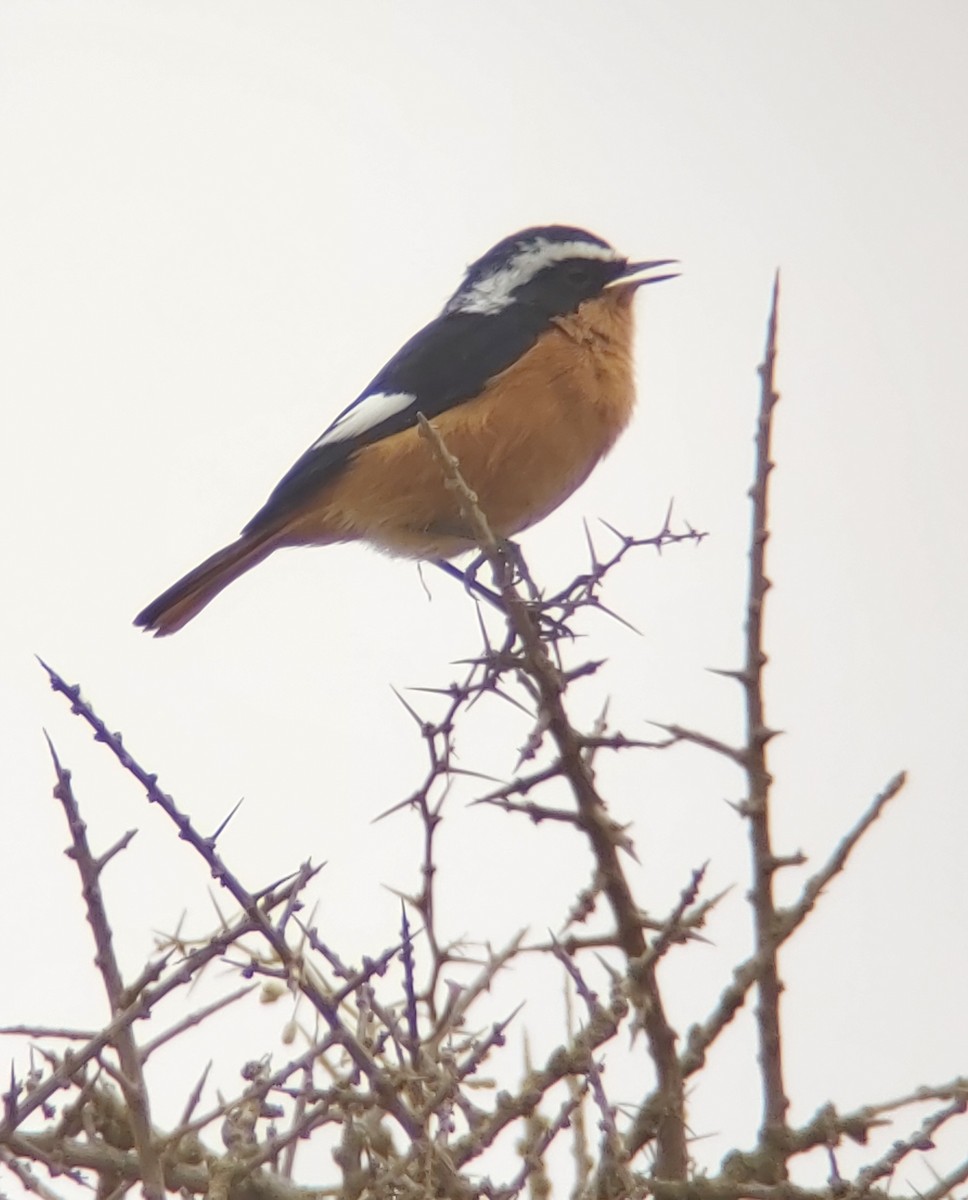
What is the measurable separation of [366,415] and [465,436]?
49 cm

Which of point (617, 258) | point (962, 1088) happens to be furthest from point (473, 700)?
point (617, 258)

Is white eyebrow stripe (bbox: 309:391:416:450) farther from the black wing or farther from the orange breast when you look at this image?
the orange breast

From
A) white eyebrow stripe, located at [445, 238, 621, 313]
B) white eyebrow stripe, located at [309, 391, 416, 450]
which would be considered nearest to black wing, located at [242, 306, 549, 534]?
white eyebrow stripe, located at [309, 391, 416, 450]

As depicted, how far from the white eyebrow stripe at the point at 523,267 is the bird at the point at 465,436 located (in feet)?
0.32

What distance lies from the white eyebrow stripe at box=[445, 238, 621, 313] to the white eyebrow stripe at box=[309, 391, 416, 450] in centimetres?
64

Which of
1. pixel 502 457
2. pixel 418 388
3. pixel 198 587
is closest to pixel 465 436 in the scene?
pixel 502 457

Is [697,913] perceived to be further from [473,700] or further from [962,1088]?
[473,700]

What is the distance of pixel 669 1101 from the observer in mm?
2500

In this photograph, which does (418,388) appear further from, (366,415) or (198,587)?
(198,587)

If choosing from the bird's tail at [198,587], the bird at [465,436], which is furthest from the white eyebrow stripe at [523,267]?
the bird's tail at [198,587]

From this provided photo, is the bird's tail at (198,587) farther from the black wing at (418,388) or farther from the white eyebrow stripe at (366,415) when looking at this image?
the white eyebrow stripe at (366,415)

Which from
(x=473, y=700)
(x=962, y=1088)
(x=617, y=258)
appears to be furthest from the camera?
(x=617, y=258)

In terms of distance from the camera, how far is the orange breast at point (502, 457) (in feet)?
18.2

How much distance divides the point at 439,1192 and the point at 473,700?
3.69 ft
